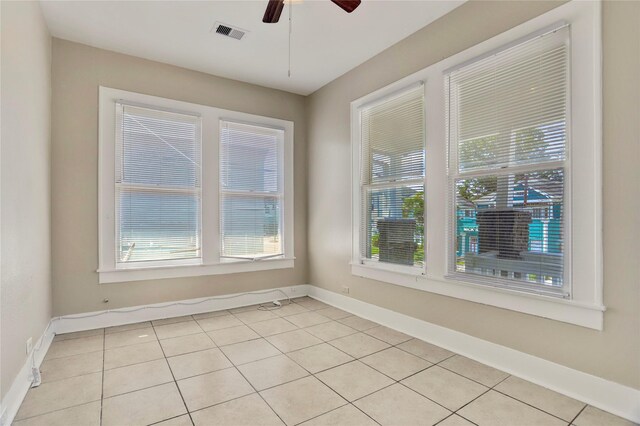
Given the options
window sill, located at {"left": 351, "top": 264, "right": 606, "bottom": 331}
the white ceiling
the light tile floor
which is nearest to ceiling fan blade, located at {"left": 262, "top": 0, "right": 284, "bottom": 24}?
the white ceiling

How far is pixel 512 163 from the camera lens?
2.52 m

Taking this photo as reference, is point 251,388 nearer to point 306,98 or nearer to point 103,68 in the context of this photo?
point 103,68

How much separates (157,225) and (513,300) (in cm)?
367

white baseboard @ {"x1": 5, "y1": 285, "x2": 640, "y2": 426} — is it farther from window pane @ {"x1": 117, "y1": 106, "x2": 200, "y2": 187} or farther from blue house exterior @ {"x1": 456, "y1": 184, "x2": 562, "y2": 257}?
window pane @ {"x1": 117, "y1": 106, "x2": 200, "y2": 187}

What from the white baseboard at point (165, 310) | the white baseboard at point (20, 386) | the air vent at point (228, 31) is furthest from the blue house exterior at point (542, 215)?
the white baseboard at point (20, 386)

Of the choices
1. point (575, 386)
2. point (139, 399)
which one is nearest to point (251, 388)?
point (139, 399)

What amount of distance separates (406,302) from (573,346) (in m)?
1.43

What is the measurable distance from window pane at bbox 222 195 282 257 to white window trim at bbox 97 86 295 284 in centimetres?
11

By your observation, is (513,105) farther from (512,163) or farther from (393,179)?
(393,179)

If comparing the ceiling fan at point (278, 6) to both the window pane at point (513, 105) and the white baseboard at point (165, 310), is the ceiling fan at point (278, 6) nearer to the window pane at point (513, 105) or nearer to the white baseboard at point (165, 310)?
the window pane at point (513, 105)

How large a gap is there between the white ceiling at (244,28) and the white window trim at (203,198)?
1.74 ft

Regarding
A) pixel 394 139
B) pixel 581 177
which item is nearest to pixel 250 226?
pixel 394 139

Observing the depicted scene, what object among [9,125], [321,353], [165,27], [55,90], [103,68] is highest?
[165,27]

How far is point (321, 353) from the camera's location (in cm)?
289
